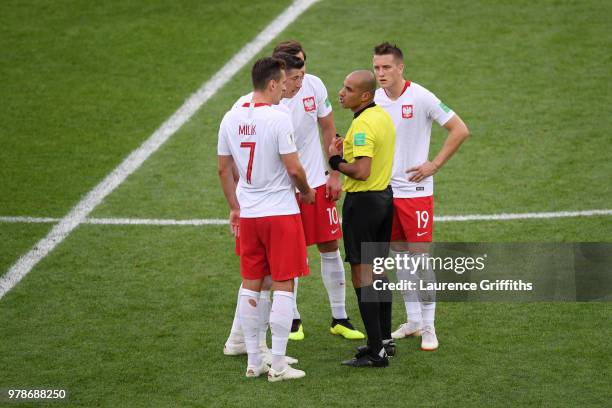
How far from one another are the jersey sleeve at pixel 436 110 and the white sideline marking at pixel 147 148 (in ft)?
12.8

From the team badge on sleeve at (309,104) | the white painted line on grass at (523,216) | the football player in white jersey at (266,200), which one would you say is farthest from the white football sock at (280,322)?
the white painted line on grass at (523,216)

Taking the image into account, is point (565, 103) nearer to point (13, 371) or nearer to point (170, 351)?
point (170, 351)

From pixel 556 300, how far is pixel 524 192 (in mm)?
2316

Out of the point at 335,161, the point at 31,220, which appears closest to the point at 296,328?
the point at 335,161

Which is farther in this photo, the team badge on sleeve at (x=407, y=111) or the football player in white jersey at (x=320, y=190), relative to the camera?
the football player in white jersey at (x=320, y=190)

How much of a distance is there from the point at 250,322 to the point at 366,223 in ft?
3.44

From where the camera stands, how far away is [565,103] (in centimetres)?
1209

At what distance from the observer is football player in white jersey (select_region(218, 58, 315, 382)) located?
678 cm

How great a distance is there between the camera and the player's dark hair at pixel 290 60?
7.19 m

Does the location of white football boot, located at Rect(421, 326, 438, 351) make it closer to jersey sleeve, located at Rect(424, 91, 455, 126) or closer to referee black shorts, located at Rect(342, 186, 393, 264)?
referee black shorts, located at Rect(342, 186, 393, 264)

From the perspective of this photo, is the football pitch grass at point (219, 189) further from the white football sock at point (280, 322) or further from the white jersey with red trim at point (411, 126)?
the white jersey with red trim at point (411, 126)

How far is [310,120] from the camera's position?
7.77m

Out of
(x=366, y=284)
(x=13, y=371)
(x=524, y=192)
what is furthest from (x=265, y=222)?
(x=524, y=192)

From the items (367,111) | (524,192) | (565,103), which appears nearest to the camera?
(367,111)
